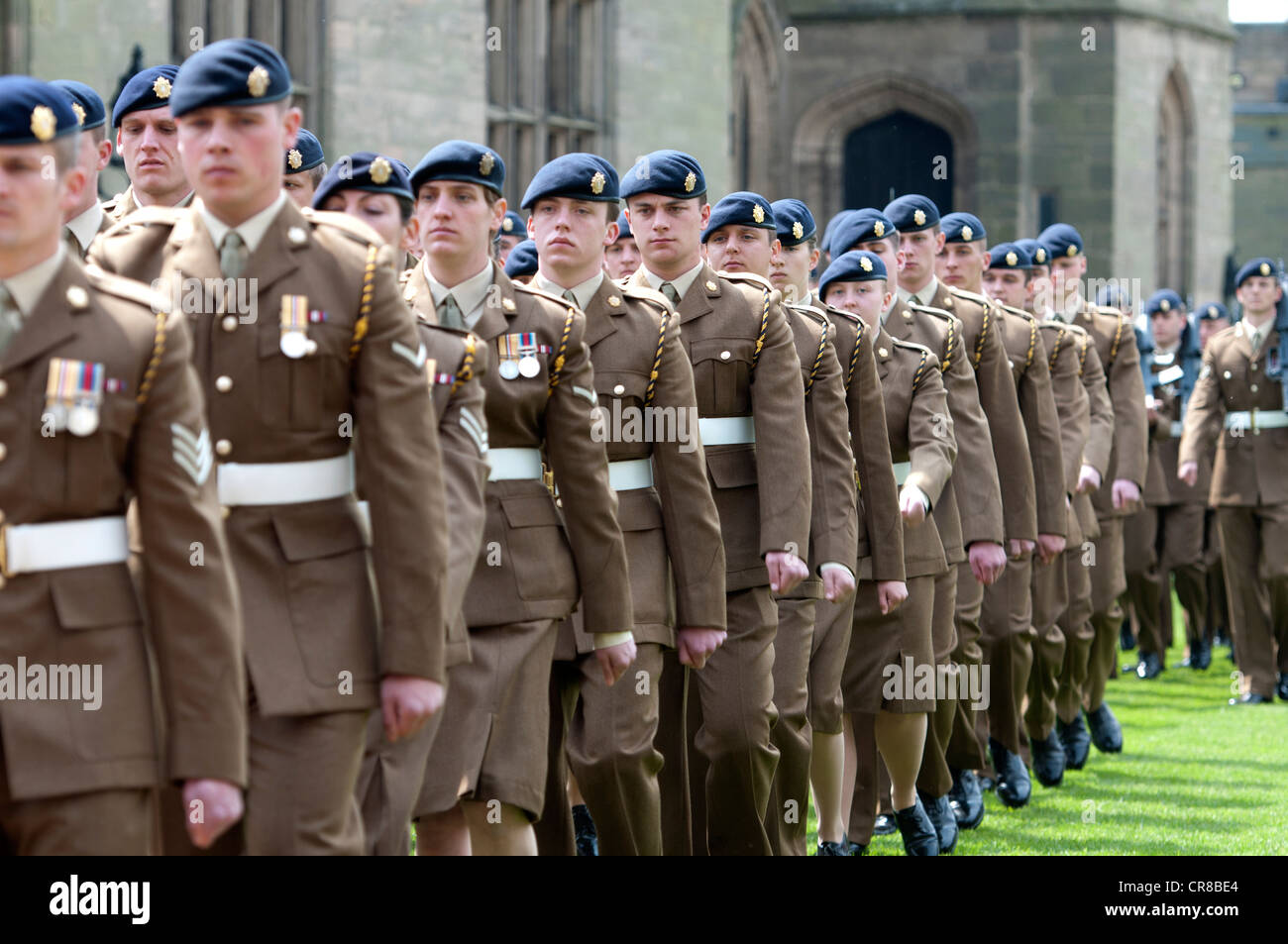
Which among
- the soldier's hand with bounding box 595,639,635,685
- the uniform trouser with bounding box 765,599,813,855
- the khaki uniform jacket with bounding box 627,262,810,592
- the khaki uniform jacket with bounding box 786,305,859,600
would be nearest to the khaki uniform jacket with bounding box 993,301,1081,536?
the khaki uniform jacket with bounding box 786,305,859,600

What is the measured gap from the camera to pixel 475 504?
5484 mm

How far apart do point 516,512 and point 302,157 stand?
2.01 m

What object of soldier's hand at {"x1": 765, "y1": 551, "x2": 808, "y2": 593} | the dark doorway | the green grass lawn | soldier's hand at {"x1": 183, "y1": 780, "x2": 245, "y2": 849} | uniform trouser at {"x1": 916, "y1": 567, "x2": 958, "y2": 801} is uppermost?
the dark doorway

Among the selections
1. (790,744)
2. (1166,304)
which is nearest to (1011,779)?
(790,744)

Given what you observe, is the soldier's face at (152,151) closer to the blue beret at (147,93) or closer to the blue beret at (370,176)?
the blue beret at (147,93)

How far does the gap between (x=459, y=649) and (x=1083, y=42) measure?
79.1ft

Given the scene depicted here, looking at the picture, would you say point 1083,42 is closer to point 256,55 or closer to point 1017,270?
point 1017,270

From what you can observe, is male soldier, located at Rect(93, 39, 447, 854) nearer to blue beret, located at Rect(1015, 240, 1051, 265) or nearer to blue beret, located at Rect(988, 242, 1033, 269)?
blue beret, located at Rect(988, 242, 1033, 269)

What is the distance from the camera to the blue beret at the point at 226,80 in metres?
4.56

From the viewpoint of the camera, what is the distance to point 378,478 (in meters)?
4.69

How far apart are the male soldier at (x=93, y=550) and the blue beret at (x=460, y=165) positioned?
1.84 meters

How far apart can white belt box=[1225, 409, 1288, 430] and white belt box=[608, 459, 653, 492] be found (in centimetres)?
805

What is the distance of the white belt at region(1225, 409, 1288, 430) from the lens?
13.9 metres
